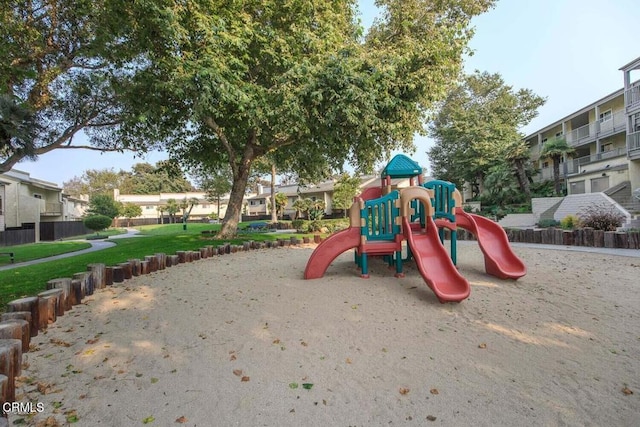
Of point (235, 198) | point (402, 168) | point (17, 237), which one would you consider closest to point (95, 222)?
point (17, 237)

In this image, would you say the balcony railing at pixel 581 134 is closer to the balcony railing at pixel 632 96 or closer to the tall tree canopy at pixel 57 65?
the balcony railing at pixel 632 96

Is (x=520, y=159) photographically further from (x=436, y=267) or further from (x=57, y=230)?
(x=57, y=230)

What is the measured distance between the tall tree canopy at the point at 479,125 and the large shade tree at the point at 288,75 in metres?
17.6

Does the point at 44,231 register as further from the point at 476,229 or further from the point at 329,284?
the point at 476,229

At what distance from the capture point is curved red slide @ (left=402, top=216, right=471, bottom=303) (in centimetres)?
514

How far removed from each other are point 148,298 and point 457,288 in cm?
540

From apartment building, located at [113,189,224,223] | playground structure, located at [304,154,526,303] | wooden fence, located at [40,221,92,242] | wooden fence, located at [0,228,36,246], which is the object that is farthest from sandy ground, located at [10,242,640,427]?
apartment building, located at [113,189,224,223]

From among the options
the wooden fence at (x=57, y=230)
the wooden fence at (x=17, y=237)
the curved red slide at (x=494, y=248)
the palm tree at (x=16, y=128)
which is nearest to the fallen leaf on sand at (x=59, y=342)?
the palm tree at (x=16, y=128)

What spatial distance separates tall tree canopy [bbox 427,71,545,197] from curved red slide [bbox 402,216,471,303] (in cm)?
2447

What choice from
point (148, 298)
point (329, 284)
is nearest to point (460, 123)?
point (329, 284)

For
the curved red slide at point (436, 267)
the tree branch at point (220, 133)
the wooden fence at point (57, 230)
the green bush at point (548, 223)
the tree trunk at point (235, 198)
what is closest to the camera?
the curved red slide at point (436, 267)

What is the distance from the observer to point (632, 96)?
65.7 ft

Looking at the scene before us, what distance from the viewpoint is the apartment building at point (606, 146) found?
63.5ft

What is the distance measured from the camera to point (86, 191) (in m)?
61.2
